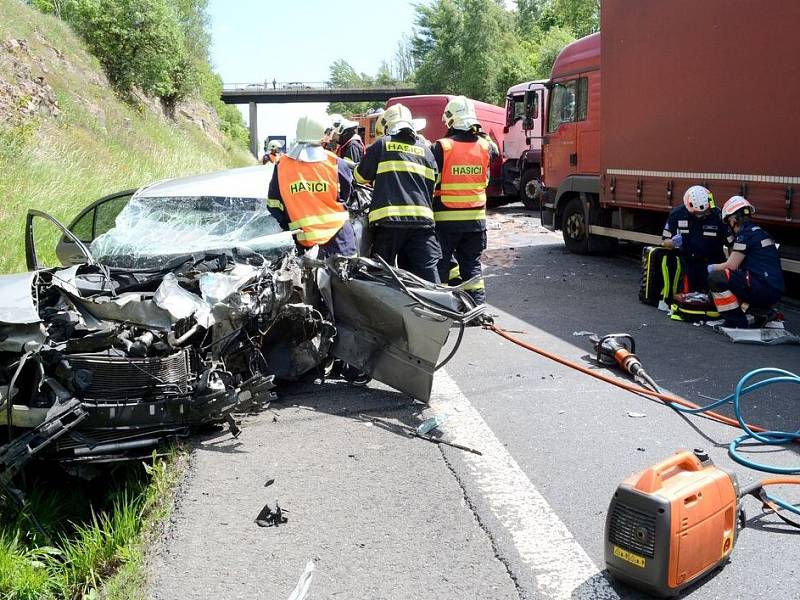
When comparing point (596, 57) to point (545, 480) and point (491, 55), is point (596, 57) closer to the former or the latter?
point (545, 480)

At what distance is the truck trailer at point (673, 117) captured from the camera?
22.9ft

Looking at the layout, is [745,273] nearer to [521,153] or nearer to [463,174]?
[463,174]

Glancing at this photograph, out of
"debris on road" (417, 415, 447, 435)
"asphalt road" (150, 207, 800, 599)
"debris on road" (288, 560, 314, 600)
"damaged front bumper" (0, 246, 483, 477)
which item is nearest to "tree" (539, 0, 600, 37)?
"asphalt road" (150, 207, 800, 599)

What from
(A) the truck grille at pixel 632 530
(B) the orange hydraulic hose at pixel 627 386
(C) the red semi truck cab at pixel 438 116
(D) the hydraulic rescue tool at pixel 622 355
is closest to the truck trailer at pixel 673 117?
(D) the hydraulic rescue tool at pixel 622 355

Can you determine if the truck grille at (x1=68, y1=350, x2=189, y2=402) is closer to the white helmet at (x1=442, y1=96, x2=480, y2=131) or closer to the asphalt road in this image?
the asphalt road

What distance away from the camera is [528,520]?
→ 324 cm

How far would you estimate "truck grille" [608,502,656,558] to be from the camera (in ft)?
8.34

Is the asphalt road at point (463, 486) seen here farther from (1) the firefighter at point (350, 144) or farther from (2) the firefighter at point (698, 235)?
(1) the firefighter at point (350, 144)

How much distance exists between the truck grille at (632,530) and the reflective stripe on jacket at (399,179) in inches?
149

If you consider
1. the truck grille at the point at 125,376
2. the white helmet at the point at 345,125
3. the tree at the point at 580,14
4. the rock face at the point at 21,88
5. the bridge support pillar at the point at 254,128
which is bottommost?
the truck grille at the point at 125,376

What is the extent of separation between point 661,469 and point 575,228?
932 centimetres

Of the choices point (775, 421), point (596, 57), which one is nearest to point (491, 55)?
point (596, 57)

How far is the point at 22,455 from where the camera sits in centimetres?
346

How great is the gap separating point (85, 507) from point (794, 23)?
267 inches
